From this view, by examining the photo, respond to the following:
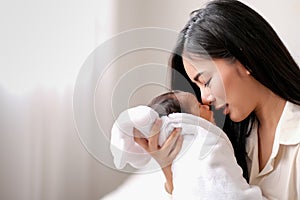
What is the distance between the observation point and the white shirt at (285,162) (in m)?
1.17

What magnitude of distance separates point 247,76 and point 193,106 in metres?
0.14

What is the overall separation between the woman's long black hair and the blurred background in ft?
2.14

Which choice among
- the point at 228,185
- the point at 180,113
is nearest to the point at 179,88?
the point at 180,113

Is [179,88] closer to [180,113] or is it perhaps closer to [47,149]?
[180,113]

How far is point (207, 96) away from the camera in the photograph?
1.14 m

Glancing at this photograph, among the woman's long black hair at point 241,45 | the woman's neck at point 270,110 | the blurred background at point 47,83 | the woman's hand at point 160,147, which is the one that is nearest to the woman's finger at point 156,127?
the woman's hand at point 160,147

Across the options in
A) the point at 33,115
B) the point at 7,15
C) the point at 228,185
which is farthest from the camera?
the point at 33,115

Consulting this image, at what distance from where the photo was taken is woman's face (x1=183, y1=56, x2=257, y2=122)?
1.13m

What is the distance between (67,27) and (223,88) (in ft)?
3.04

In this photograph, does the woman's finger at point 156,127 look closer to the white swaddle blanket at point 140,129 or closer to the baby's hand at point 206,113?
the white swaddle blanket at point 140,129

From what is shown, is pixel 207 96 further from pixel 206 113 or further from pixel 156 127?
pixel 156 127

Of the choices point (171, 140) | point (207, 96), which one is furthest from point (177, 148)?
point (207, 96)

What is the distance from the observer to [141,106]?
107 centimetres

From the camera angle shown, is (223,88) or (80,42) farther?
(80,42)
